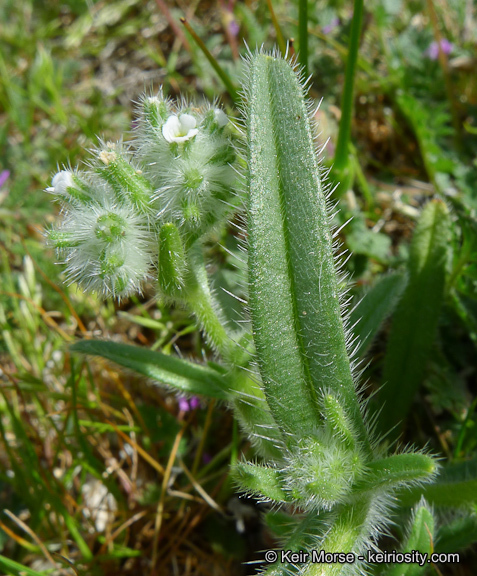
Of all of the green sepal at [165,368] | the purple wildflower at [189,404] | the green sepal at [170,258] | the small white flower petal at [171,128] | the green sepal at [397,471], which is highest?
the small white flower petal at [171,128]

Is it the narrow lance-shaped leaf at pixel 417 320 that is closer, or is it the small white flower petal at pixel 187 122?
the small white flower petal at pixel 187 122

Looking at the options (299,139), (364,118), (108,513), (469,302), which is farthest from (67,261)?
(364,118)

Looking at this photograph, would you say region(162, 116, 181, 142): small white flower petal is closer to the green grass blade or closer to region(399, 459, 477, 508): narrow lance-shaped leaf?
the green grass blade

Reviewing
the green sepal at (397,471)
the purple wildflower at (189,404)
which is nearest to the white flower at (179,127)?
the green sepal at (397,471)

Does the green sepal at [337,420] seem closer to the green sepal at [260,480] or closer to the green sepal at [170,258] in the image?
the green sepal at [260,480]

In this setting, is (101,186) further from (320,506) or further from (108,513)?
(108,513)

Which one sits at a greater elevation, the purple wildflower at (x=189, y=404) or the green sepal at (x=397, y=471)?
the purple wildflower at (x=189, y=404)
